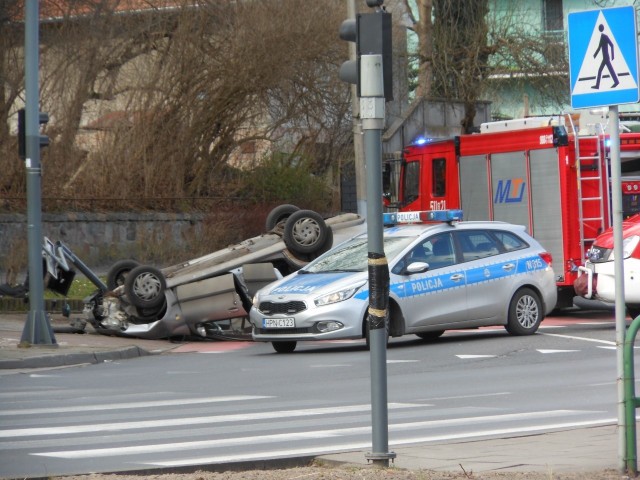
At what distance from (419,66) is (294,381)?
81.4 ft

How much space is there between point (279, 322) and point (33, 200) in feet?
13.3

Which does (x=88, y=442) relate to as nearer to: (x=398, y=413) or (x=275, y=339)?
(x=398, y=413)

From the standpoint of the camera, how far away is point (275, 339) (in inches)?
705

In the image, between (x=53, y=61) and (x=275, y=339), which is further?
(x=53, y=61)

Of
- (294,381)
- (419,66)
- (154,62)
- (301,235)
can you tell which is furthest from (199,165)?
(294,381)

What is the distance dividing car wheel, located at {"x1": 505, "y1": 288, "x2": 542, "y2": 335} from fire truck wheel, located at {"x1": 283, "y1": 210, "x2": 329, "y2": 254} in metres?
3.45

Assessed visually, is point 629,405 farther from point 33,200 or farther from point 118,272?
point 118,272

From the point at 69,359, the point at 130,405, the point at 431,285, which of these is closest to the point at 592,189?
the point at 431,285

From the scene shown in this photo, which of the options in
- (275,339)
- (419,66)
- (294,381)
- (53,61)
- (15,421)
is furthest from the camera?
(419,66)

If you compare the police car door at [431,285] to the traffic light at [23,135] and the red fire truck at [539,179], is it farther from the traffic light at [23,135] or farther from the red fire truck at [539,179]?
the traffic light at [23,135]

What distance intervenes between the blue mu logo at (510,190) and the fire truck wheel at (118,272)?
689cm

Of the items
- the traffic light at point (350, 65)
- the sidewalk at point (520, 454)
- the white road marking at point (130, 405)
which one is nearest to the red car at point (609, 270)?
the white road marking at point (130, 405)

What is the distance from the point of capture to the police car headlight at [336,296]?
1745 cm

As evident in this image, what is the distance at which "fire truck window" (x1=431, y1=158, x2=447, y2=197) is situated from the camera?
85.4ft
